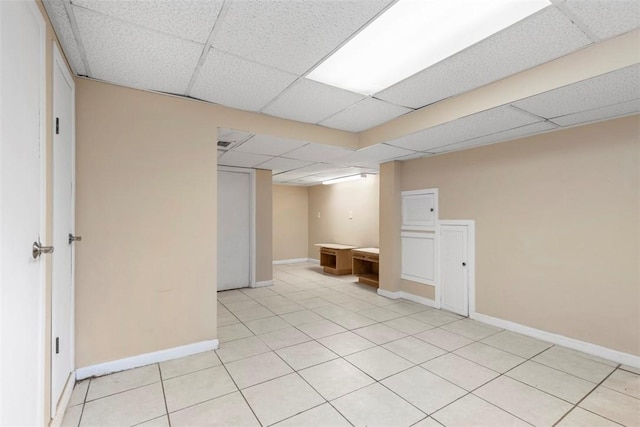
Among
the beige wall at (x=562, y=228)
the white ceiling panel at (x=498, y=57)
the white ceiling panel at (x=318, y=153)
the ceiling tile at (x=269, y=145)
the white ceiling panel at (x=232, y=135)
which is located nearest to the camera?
the white ceiling panel at (x=498, y=57)

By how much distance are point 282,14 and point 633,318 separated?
3.82 m

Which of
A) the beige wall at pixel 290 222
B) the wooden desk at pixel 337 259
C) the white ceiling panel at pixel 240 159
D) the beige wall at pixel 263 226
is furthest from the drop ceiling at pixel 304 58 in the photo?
the beige wall at pixel 290 222

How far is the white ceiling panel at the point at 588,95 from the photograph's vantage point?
1.96m

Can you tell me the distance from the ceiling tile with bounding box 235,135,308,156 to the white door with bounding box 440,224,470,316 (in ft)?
8.07

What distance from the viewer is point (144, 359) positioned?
8.34ft

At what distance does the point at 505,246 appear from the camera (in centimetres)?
351

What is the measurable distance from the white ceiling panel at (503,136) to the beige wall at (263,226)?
10.1 ft

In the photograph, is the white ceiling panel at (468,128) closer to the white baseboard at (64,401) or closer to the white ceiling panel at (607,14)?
the white ceiling panel at (607,14)

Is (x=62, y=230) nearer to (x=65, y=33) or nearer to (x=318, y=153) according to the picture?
(x=65, y=33)

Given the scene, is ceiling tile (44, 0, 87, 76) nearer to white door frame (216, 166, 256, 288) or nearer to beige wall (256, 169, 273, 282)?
white door frame (216, 166, 256, 288)

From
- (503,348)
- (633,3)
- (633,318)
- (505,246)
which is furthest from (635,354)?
(633,3)

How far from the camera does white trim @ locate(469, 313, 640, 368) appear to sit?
2.62 m

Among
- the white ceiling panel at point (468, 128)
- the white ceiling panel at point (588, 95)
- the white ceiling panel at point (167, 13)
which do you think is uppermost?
the white ceiling panel at point (167, 13)

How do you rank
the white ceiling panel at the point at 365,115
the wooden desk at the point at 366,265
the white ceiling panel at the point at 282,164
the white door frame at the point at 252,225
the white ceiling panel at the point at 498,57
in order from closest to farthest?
the white ceiling panel at the point at 498,57 < the white ceiling panel at the point at 365,115 < the white ceiling panel at the point at 282,164 < the white door frame at the point at 252,225 < the wooden desk at the point at 366,265
